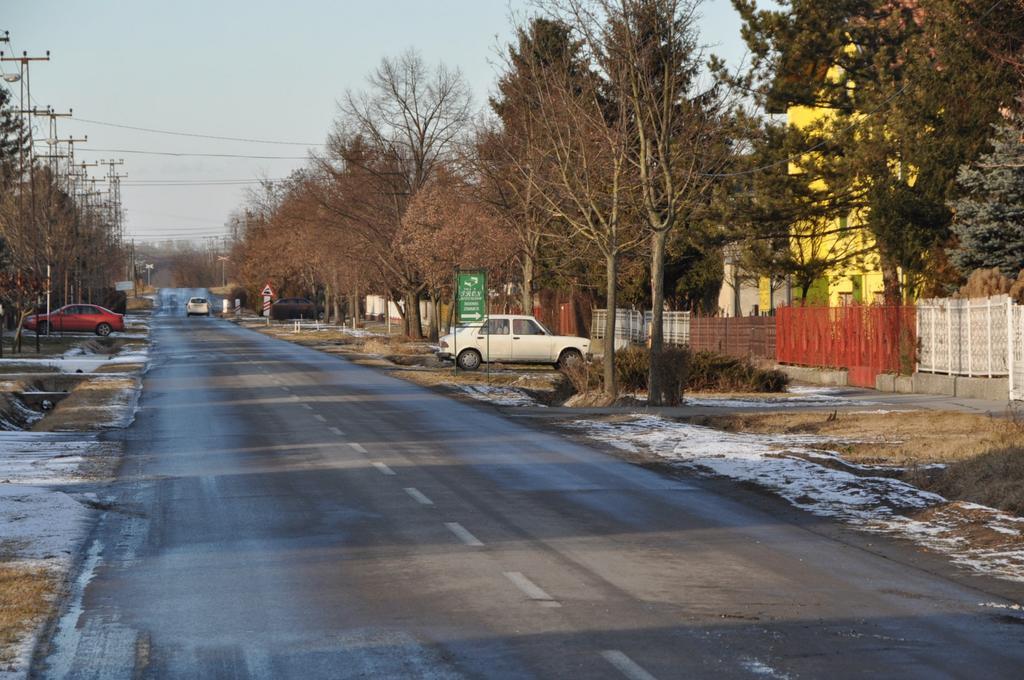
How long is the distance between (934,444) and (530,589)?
41.8 ft

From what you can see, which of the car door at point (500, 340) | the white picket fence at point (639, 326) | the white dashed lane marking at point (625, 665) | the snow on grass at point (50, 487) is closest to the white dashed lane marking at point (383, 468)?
the snow on grass at point (50, 487)

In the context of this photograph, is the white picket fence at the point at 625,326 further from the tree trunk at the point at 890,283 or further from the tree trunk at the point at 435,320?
the tree trunk at the point at 890,283

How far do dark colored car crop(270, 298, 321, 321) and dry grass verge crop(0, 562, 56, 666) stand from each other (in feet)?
376

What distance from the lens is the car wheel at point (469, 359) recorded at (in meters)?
46.8

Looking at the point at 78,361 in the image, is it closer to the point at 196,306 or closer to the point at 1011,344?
the point at 1011,344

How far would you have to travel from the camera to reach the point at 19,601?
10.0 m

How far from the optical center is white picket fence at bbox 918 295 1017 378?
29.8 meters

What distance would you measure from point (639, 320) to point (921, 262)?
21.0m

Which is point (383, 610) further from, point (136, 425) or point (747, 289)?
point (747, 289)

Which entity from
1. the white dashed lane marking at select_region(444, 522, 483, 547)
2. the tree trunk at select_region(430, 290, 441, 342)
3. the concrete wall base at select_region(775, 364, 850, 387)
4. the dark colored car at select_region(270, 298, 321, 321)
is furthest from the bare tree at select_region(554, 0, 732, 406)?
the dark colored car at select_region(270, 298, 321, 321)

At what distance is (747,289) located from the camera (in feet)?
283

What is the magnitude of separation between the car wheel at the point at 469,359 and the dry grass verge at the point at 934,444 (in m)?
19.9

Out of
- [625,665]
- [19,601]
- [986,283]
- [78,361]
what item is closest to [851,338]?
[986,283]

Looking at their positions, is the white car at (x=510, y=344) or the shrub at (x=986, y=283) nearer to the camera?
the shrub at (x=986, y=283)
